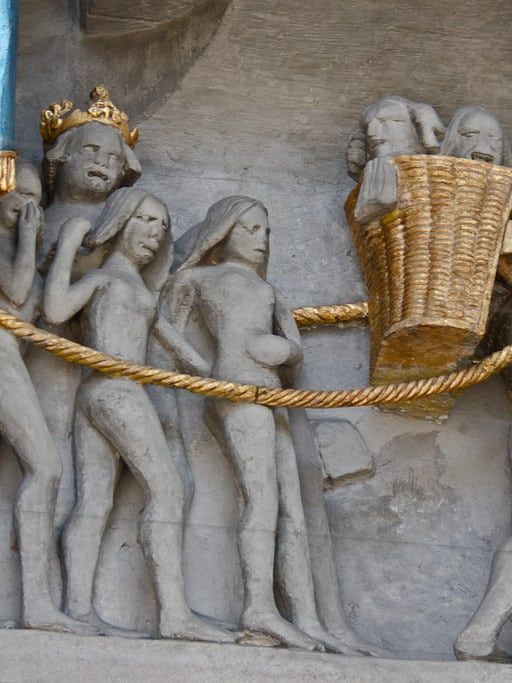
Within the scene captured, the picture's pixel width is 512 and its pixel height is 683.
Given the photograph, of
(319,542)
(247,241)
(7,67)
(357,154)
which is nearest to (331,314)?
(247,241)

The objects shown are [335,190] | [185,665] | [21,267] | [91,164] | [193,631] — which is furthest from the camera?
[335,190]

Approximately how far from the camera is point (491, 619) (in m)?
4.92

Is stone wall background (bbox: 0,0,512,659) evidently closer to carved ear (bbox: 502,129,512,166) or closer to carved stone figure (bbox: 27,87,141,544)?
carved stone figure (bbox: 27,87,141,544)

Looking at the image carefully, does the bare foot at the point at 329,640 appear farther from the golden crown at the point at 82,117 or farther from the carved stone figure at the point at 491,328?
the golden crown at the point at 82,117

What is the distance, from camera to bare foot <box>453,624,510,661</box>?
15.9 ft

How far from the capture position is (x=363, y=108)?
5820 millimetres

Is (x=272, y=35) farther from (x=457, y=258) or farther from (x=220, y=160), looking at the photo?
(x=457, y=258)

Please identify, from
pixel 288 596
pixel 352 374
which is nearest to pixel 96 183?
pixel 352 374

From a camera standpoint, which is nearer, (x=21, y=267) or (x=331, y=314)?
(x=21, y=267)

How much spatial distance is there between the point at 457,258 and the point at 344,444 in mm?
538

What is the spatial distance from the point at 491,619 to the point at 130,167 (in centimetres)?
146

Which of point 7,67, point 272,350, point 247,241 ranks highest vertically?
point 7,67

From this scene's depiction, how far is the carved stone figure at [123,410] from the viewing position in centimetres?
481

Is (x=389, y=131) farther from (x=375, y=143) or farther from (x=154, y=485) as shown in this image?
(x=154, y=485)
